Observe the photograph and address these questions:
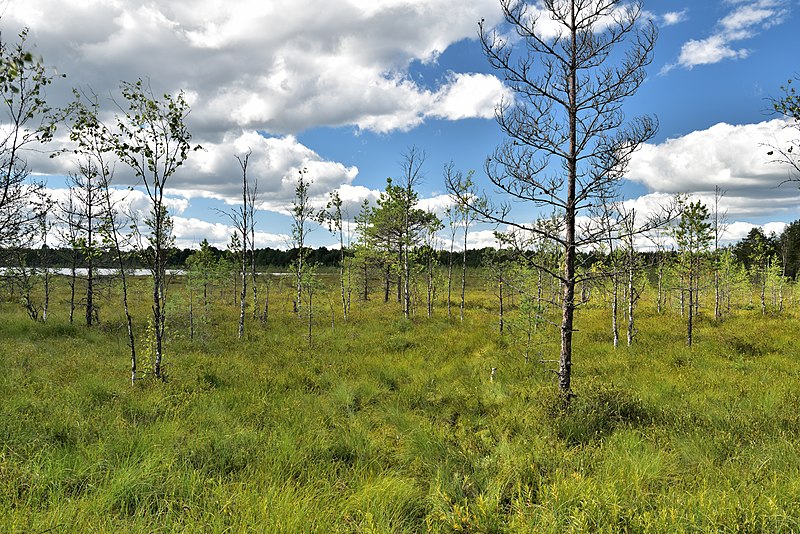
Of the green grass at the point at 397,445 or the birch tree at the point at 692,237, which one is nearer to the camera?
the green grass at the point at 397,445

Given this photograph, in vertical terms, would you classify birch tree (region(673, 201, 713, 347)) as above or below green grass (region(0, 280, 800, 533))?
above

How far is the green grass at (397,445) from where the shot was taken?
A: 156 inches

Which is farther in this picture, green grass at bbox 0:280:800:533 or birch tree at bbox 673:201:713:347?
birch tree at bbox 673:201:713:347

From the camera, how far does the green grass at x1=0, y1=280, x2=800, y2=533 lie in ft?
13.0

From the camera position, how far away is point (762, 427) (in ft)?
22.0

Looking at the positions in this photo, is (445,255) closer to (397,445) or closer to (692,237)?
(692,237)

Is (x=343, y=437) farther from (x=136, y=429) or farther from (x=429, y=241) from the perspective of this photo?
(x=429, y=241)

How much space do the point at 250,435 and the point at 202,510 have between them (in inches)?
85.1

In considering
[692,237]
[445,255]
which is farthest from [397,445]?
[445,255]

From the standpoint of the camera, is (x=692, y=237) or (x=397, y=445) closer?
(x=397, y=445)

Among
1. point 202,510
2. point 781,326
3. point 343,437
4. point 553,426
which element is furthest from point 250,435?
point 781,326

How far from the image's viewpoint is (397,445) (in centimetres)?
662

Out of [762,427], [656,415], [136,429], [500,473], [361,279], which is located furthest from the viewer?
[361,279]

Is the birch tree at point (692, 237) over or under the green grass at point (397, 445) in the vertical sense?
over
